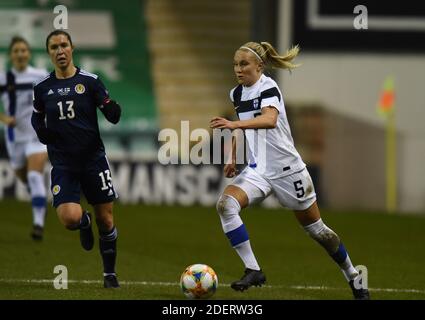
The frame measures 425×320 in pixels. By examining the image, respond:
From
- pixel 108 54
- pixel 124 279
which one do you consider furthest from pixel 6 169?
pixel 124 279

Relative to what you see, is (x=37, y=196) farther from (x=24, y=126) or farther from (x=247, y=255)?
(x=247, y=255)

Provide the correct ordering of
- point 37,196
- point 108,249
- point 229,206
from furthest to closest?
1. point 37,196
2. point 108,249
3. point 229,206

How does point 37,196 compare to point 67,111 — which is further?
point 37,196

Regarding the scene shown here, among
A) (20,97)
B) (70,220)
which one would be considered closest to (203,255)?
(20,97)

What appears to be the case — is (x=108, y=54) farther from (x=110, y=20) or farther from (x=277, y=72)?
(x=277, y=72)

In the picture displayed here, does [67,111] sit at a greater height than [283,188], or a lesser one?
greater

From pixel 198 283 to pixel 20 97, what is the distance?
6181 millimetres

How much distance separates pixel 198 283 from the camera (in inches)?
349

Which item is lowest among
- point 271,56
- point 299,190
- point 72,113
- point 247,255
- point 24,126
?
point 247,255

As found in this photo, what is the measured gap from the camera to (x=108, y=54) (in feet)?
77.6

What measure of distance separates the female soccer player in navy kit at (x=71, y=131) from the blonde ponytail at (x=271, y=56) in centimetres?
126

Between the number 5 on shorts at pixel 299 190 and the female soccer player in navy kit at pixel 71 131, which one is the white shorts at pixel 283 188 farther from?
the female soccer player in navy kit at pixel 71 131

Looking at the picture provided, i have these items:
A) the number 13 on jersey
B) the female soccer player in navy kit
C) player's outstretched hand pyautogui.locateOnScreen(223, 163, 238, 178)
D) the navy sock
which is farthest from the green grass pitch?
the number 13 on jersey

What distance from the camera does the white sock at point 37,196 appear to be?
13891 millimetres
